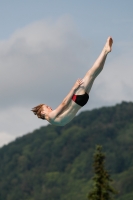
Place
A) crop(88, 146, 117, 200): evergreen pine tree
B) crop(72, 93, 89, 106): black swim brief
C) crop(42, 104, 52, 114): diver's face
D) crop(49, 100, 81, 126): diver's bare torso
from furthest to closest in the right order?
crop(88, 146, 117, 200): evergreen pine tree
crop(42, 104, 52, 114): diver's face
crop(49, 100, 81, 126): diver's bare torso
crop(72, 93, 89, 106): black swim brief

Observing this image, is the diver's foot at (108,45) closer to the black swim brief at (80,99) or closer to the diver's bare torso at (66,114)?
the black swim brief at (80,99)

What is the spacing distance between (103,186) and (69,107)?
5263 centimetres

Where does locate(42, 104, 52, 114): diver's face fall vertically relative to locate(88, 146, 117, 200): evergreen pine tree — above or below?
below

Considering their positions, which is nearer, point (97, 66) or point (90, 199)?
point (97, 66)

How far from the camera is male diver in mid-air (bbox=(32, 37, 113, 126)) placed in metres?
26.6

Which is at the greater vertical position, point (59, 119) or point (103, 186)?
point (103, 186)

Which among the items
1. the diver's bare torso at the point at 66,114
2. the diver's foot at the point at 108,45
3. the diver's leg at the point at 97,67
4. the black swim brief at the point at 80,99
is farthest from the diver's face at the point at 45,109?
the diver's foot at the point at 108,45

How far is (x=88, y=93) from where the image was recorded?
2705cm

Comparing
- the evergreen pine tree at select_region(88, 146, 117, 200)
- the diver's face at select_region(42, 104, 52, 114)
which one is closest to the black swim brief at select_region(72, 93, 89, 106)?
the diver's face at select_region(42, 104, 52, 114)

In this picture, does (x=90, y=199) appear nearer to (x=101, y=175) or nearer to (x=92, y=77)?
(x=101, y=175)

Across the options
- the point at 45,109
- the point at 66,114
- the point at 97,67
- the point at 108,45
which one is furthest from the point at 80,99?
the point at 108,45

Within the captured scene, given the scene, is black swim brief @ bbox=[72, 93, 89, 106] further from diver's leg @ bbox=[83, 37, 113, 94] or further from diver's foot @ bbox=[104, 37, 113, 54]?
diver's foot @ bbox=[104, 37, 113, 54]

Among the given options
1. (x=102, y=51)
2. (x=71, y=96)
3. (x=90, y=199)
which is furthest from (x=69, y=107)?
(x=90, y=199)

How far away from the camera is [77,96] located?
26578mm
